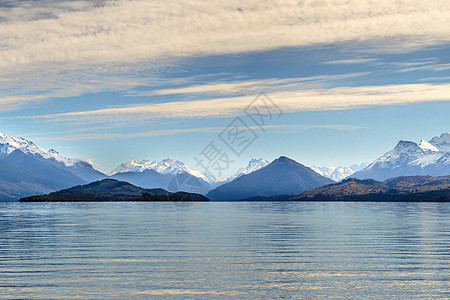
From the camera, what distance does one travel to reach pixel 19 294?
137 ft

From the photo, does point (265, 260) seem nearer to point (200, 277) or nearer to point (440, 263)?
point (200, 277)

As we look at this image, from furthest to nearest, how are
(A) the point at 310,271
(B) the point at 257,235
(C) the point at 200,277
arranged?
(B) the point at 257,235
(A) the point at 310,271
(C) the point at 200,277

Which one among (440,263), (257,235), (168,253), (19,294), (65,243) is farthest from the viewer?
(257,235)

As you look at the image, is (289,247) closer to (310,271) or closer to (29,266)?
(310,271)

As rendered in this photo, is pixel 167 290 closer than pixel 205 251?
Yes

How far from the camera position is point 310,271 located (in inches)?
2105

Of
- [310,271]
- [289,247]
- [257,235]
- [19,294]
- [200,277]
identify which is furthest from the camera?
[257,235]

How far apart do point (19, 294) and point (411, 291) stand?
113 ft

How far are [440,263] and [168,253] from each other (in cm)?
3518

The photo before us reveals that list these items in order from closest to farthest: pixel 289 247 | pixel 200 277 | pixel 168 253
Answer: pixel 200 277, pixel 168 253, pixel 289 247

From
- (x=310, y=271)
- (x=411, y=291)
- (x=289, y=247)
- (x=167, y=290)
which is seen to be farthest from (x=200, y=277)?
(x=289, y=247)

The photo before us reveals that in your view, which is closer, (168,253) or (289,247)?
(168,253)

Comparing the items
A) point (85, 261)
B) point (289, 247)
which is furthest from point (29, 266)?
point (289, 247)

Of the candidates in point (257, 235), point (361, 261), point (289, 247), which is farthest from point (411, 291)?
point (257, 235)
